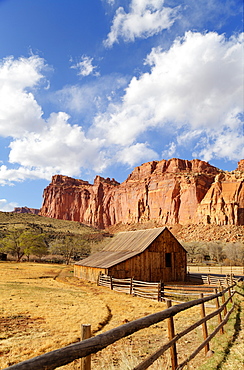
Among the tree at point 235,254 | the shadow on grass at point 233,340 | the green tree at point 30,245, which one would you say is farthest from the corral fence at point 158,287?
the tree at point 235,254

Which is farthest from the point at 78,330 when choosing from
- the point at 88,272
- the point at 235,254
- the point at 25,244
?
the point at 235,254

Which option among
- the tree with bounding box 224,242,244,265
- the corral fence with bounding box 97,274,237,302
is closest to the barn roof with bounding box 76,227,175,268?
the corral fence with bounding box 97,274,237,302

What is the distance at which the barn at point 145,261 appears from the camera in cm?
2167

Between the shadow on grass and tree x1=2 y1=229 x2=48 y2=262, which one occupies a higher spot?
tree x1=2 y1=229 x2=48 y2=262

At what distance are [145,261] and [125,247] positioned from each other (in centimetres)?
429

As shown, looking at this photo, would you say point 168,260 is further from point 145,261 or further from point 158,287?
point 158,287

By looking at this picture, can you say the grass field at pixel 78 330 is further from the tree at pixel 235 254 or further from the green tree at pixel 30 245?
the tree at pixel 235 254

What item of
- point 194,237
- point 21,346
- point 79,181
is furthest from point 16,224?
point 79,181

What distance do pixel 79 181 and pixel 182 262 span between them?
175 metres

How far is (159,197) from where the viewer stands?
12169cm

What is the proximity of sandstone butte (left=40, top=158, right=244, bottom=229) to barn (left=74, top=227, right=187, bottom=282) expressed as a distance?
7653 centimetres

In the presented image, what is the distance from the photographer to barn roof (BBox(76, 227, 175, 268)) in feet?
75.1

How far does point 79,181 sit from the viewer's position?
196625 mm

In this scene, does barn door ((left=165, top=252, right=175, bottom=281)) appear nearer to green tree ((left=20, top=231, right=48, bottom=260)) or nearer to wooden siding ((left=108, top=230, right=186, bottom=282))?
wooden siding ((left=108, top=230, right=186, bottom=282))
